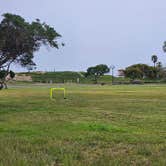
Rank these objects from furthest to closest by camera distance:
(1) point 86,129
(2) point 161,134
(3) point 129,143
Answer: (1) point 86,129 < (2) point 161,134 < (3) point 129,143

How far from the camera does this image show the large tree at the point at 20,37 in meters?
27.2

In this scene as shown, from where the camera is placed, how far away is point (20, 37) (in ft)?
88.8

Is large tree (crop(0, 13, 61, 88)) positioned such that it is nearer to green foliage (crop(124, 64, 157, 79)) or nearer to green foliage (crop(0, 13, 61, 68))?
green foliage (crop(0, 13, 61, 68))

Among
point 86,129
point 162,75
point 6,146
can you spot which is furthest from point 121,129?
point 162,75

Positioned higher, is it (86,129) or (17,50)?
(17,50)

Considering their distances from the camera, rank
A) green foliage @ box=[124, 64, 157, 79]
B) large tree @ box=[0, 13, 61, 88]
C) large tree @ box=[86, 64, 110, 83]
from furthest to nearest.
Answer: large tree @ box=[86, 64, 110, 83] < green foliage @ box=[124, 64, 157, 79] < large tree @ box=[0, 13, 61, 88]

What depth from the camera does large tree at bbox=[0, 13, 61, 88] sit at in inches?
1072

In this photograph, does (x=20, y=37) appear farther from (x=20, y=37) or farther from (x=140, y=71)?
(x=140, y=71)

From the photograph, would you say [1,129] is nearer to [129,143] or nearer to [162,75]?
[129,143]

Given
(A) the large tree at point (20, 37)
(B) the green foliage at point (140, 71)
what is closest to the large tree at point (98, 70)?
(B) the green foliage at point (140, 71)

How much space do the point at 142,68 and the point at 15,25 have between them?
14924cm

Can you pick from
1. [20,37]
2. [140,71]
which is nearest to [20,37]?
[20,37]

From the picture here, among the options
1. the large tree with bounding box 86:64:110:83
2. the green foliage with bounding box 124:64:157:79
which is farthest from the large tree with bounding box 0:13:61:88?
the large tree with bounding box 86:64:110:83

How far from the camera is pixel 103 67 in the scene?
182875mm
